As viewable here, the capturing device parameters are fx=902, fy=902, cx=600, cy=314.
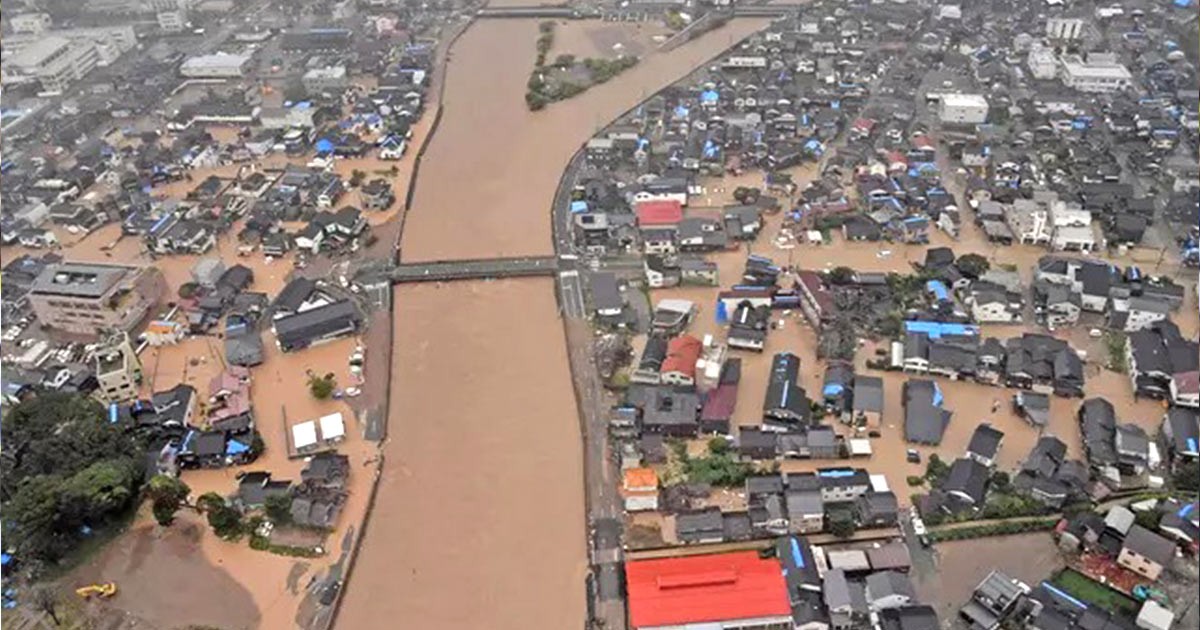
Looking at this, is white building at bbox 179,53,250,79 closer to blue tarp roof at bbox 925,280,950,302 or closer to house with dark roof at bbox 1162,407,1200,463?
blue tarp roof at bbox 925,280,950,302

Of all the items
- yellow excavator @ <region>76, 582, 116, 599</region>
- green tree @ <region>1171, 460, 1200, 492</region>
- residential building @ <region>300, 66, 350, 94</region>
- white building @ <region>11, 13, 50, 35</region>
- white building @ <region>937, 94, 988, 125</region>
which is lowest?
yellow excavator @ <region>76, 582, 116, 599</region>

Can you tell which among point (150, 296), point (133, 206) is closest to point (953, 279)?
point (150, 296)

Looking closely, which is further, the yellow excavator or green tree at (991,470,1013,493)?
green tree at (991,470,1013,493)

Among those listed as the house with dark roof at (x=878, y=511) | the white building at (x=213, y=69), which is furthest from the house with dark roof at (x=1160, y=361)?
the white building at (x=213, y=69)

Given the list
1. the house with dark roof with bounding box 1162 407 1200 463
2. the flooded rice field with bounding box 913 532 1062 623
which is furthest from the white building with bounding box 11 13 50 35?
the house with dark roof with bounding box 1162 407 1200 463

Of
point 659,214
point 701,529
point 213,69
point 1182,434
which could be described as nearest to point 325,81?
point 213,69
